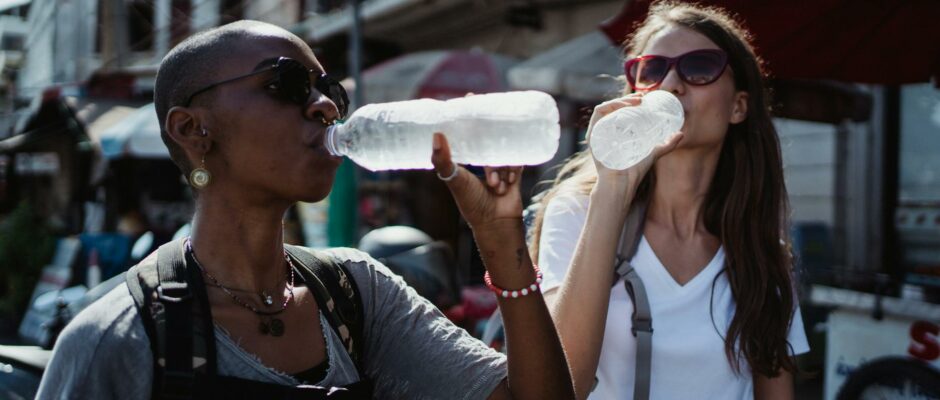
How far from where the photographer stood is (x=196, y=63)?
156 cm

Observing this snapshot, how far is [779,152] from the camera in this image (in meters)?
2.56

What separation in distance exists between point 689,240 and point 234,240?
132 centimetres

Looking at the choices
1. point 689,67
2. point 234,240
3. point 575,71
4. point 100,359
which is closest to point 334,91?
point 234,240

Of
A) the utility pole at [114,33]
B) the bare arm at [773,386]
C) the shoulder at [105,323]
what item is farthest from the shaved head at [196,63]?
the utility pole at [114,33]

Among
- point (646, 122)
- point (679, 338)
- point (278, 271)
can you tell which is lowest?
point (679, 338)

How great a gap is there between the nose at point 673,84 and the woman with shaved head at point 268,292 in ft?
3.22

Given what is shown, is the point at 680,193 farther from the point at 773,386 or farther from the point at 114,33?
the point at 114,33

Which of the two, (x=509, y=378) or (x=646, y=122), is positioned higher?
(x=646, y=122)

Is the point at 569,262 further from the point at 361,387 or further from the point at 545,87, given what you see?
the point at 545,87

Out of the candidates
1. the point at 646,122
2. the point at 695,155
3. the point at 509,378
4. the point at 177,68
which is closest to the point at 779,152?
the point at 695,155

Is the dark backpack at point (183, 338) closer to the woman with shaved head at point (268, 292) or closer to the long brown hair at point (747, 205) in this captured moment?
the woman with shaved head at point (268, 292)

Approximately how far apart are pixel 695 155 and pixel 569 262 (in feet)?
1.83

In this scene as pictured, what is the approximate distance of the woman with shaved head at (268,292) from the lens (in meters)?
1.38

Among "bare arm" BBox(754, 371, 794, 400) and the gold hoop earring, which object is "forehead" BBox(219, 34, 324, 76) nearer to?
the gold hoop earring
